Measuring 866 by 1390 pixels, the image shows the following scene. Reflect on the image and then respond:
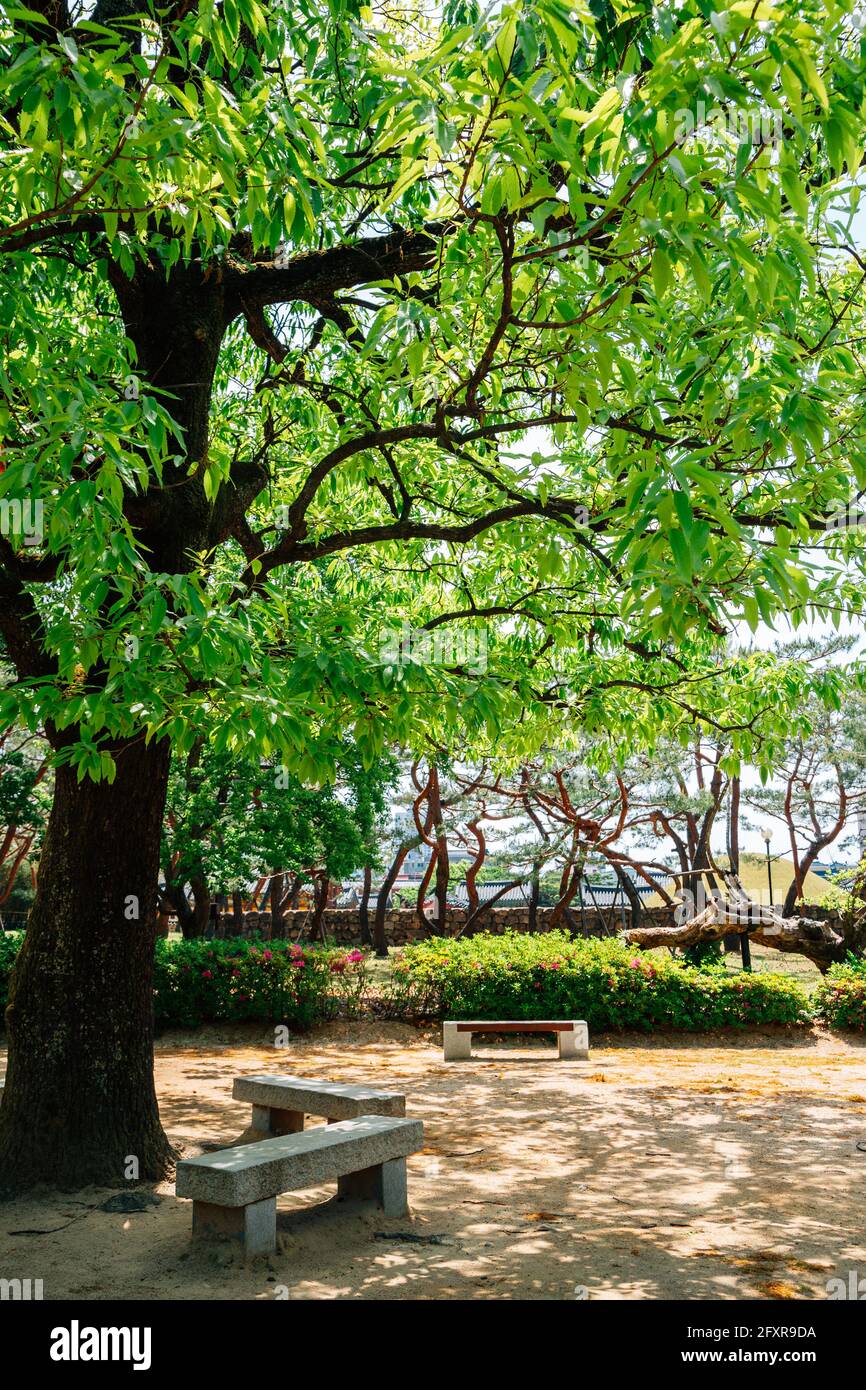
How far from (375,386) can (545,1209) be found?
15.5 feet

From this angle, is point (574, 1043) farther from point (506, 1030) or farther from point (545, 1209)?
point (545, 1209)

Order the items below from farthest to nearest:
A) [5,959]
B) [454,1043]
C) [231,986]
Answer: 1. [231,986]
2. [5,959]
3. [454,1043]

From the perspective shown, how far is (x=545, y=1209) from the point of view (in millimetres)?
5422

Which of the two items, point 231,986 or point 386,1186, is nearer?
point 386,1186

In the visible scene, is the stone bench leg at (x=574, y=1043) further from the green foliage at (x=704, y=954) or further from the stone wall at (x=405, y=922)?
the stone wall at (x=405, y=922)

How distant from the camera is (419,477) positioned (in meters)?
7.26

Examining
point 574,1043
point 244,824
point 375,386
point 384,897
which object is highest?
point 375,386

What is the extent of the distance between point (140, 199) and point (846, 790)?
2385cm

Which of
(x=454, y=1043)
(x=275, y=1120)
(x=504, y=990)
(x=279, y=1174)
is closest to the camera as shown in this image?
(x=279, y=1174)

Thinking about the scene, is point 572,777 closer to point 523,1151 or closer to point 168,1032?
point 168,1032

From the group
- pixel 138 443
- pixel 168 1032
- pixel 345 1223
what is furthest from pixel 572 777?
pixel 138 443

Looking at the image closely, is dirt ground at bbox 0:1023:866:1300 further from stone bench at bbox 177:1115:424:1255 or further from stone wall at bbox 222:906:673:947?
stone wall at bbox 222:906:673:947

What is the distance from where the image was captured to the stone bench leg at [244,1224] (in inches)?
179

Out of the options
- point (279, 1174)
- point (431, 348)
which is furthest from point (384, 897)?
point (431, 348)
